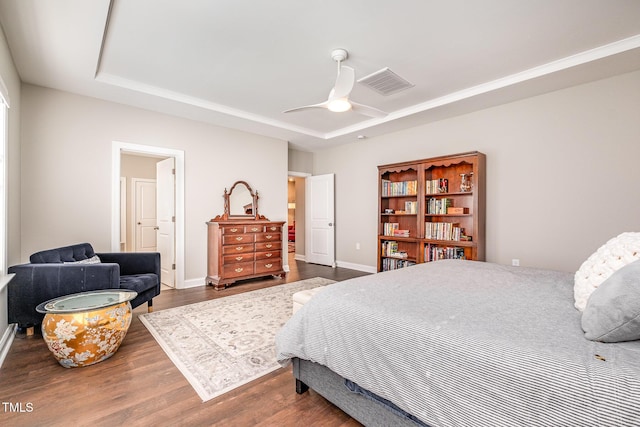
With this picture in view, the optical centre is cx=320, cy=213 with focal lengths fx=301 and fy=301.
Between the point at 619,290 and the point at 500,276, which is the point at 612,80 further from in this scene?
the point at 619,290

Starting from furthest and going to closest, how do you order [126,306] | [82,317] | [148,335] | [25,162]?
[25,162] < [148,335] < [126,306] < [82,317]

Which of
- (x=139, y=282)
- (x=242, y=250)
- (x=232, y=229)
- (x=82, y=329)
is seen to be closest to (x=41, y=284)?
(x=139, y=282)

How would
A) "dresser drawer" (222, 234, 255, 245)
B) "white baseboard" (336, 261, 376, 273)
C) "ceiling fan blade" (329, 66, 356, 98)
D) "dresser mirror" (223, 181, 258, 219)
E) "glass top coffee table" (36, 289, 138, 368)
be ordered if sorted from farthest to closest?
"white baseboard" (336, 261, 376, 273)
"dresser mirror" (223, 181, 258, 219)
"dresser drawer" (222, 234, 255, 245)
"ceiling fan blade" (329, 66, 356, 98)
"glass top coffee table" (36, 289, 138, 368)

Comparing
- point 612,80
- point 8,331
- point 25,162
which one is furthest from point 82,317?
point 612,80

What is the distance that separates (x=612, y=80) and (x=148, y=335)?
17.5 ft

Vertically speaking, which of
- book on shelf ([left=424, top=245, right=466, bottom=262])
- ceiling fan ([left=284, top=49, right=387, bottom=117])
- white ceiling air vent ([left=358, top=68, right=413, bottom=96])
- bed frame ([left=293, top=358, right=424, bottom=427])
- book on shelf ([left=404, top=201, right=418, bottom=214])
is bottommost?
bed frame ([left=293, top=358, right=424, bottom=427])

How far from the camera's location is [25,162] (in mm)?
3322

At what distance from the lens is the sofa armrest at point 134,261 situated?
3.38 metres

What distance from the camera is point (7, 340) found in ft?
7.99

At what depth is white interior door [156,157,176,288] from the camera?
4539 mm

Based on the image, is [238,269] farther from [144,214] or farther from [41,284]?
[144,214]

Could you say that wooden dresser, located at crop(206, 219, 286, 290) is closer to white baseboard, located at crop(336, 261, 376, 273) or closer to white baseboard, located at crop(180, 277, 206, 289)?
white baseboard, located at crop(180, 277, 206, 289)

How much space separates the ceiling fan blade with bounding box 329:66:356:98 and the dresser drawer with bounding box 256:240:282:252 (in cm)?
286

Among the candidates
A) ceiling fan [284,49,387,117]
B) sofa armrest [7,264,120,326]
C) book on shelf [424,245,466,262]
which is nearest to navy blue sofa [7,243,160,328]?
sofa armrest [7,264,120,326]
